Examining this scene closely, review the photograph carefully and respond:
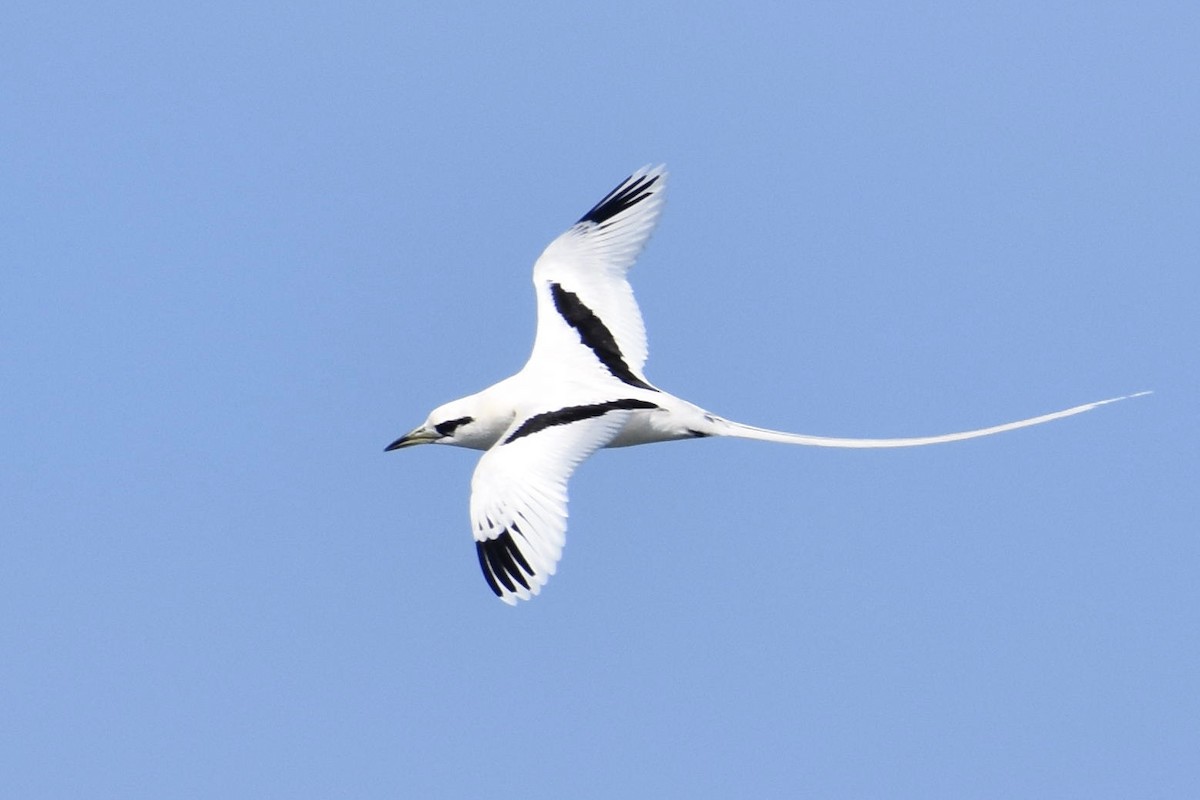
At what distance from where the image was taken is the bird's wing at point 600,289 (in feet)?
73.3

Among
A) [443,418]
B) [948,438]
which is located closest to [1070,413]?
[948,438]

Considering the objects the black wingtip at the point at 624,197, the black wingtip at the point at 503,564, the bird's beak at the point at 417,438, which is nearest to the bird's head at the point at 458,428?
the bird's beak at the point at 417,438

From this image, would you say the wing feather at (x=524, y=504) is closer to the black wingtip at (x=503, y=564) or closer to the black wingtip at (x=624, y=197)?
the black wingtip at (x=503, y=564)

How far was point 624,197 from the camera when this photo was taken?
949 inches

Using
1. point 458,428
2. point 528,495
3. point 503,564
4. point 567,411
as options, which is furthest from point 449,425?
point 503,564

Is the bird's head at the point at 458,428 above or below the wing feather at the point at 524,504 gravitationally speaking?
above

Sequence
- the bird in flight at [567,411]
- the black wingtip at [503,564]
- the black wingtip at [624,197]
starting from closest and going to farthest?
the black wingtip at [503,564]
the bird in flight at [567,411]
the black wingtip at [624,197]

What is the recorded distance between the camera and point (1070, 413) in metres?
20.2

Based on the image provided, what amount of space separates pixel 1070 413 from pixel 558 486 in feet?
19.4

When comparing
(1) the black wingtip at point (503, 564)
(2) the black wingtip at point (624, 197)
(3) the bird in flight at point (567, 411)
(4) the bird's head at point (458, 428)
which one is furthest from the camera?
(2) the black wingtip at point (624, 197)

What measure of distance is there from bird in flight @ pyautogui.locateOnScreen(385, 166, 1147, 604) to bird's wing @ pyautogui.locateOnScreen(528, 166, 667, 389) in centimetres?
1

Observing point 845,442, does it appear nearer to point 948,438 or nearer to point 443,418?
point 948,438

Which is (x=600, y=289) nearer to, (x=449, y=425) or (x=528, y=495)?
(x=449, y=425)

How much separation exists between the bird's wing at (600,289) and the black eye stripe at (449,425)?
135 centimetres
